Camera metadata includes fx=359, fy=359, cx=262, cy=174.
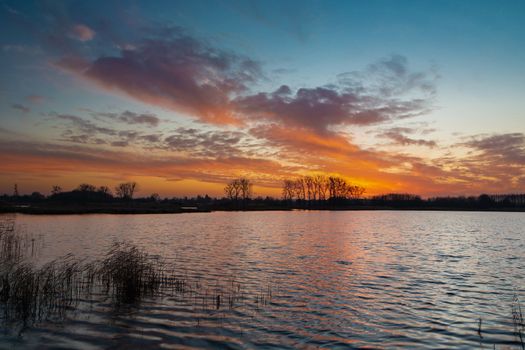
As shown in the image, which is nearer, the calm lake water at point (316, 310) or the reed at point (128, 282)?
the calm lake water at point (316, 310)

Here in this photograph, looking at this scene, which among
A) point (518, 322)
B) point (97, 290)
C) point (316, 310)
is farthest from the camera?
point (97, 290)

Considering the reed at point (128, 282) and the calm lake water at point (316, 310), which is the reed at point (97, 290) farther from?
the calm lake water at point (316, 310)

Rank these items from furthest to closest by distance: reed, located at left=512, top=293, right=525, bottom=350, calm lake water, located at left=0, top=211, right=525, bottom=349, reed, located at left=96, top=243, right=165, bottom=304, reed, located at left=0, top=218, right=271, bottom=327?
reed, located at left=96, top=243, right=165, bottom=304
reed, located at left=0, top=218, right=271, bottom=327
reed, located at left=512, top=293, right=525, bottom=350
calm lake water, located at left=0, top=211, right=525, bottom=349

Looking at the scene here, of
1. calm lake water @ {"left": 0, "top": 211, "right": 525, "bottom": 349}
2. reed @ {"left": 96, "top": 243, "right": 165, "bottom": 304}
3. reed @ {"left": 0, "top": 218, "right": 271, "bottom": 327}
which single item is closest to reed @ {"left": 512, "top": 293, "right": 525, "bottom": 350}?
calm lake water @ {"left": 0, "top": 211, "right": 525, "bottom": 349}

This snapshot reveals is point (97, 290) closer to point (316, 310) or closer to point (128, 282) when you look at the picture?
point (128, 282)

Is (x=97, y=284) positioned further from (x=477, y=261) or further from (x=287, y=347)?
(x=477, y=261)

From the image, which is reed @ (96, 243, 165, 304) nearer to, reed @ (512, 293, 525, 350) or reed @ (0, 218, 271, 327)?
reed @ (0, 218, 271, 327)

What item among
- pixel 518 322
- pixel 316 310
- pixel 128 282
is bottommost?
pixel 316 310

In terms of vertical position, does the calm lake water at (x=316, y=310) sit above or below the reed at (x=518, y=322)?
below

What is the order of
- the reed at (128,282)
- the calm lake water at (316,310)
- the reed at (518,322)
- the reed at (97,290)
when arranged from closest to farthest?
the calm lake water at (316,310), the reed at (518,322), the reed at (97,290), the reed at (128,282)

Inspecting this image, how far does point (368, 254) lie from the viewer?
3491 centimetres

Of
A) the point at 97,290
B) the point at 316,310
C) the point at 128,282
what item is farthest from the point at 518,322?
the point at 97,290

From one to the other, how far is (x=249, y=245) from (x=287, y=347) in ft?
95.0

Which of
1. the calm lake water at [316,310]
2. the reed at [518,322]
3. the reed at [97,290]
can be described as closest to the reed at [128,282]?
the reed at [97,290]
